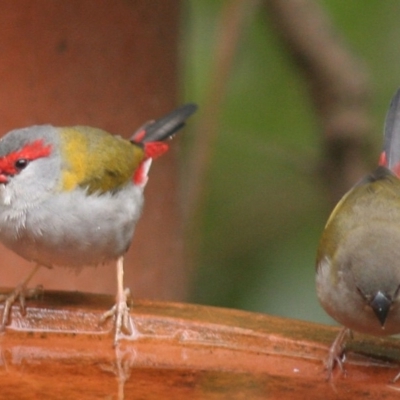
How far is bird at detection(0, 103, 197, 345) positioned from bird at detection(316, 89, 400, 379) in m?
0.79

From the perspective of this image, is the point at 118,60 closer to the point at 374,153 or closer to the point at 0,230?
the point at 0,230

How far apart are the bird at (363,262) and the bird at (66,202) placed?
0.79 metres

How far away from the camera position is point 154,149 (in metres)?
4.71

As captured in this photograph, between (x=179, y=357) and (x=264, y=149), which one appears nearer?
(x=179, y=357)

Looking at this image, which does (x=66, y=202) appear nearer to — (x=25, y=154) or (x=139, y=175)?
(x=25, y=154)

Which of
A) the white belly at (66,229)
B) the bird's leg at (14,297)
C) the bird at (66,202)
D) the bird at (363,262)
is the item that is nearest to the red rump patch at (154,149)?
the bird at (66,202)

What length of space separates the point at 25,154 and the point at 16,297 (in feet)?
1.92

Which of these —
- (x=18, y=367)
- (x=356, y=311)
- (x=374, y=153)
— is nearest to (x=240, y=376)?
(x=356, y=311)

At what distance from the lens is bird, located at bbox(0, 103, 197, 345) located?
13.0ft

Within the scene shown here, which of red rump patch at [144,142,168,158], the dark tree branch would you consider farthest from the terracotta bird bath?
the dark tree branch

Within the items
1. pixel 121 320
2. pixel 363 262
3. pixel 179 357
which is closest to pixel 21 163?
pixel 121 320

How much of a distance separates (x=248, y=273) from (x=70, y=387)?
9.25 ft

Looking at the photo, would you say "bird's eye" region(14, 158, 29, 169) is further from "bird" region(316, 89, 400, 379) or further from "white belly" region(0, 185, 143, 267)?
"bird" region(316, 89, 400, 379)

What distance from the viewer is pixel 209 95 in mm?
5672
